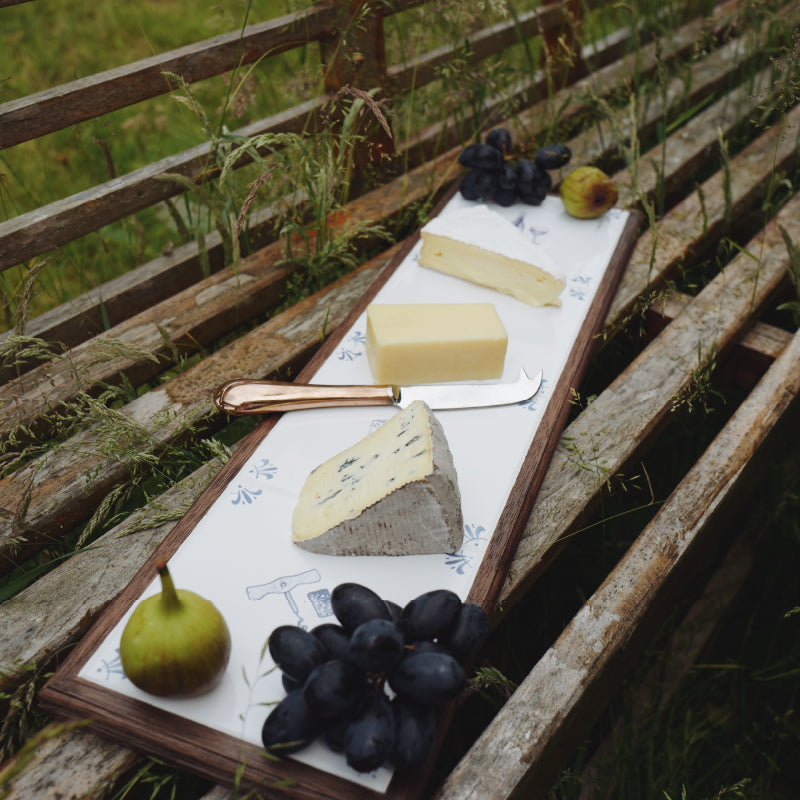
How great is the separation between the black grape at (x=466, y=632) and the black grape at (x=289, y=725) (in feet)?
0.69

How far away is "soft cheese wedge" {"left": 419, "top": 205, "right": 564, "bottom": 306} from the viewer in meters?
1.77

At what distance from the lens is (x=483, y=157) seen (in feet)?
6.87

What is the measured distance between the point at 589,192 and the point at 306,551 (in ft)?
4.50

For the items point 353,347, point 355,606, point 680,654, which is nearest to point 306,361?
point 353,347

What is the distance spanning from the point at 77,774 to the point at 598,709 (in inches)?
35.5

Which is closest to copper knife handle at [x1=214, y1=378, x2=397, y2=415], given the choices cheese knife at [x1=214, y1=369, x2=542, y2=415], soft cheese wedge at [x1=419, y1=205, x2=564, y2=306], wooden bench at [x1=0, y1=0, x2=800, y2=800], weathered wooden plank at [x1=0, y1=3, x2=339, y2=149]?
cheese knife at [x1=214, y1=369, x2=542, y2=415]

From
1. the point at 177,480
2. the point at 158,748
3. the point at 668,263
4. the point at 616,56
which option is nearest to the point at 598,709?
A: the point at 158,748

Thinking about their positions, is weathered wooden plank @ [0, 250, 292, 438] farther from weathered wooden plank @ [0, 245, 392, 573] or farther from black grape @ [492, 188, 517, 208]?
black grape @ [492, 188, 517, 208]

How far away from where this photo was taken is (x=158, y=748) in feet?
3.29

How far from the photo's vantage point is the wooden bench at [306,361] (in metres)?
1.18

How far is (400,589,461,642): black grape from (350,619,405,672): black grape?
8 cm

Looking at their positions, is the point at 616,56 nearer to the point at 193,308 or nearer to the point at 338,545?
the point at 193,308

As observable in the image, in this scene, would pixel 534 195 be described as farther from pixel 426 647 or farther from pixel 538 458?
pixel 426 647

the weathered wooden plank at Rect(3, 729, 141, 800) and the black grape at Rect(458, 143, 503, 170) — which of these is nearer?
the weathered wooden plank at Rect(3, 729, 141, 800)
